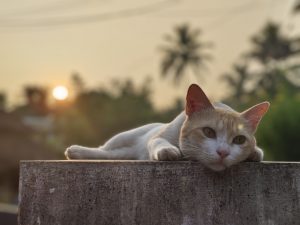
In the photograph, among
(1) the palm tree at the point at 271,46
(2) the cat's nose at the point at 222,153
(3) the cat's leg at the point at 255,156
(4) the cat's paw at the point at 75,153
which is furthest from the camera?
(1) the palm tree at the point at 271,46

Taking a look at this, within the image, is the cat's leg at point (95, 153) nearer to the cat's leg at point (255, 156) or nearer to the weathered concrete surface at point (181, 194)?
the weathered concrete surface at point (181, 194)

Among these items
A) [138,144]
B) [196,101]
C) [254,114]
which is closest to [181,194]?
[196,101]

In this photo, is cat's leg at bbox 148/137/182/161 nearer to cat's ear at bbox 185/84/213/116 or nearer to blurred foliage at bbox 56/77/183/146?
cat's ear at bbox 185/84/213/116

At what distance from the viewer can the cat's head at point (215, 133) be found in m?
3.65

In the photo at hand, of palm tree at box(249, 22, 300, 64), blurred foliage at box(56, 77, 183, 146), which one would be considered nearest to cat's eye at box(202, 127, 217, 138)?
blurred foliage at box(56, 77, 183, 146)

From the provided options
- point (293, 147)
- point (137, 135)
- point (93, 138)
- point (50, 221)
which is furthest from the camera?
point (93, 138)

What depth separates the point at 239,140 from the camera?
3779 millimetres

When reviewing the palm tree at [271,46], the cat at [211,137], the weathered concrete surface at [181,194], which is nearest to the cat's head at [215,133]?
the cat at [211,137]

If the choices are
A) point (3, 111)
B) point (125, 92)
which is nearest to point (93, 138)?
point (125, 92)

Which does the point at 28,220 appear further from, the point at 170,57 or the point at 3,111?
the point at 170,57

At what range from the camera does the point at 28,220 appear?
13.5 ft

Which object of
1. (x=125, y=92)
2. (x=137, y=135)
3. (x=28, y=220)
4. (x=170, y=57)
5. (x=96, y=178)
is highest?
(x=170, y=57)

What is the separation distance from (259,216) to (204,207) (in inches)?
13.2

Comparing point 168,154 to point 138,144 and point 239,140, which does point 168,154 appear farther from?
point 138,144
